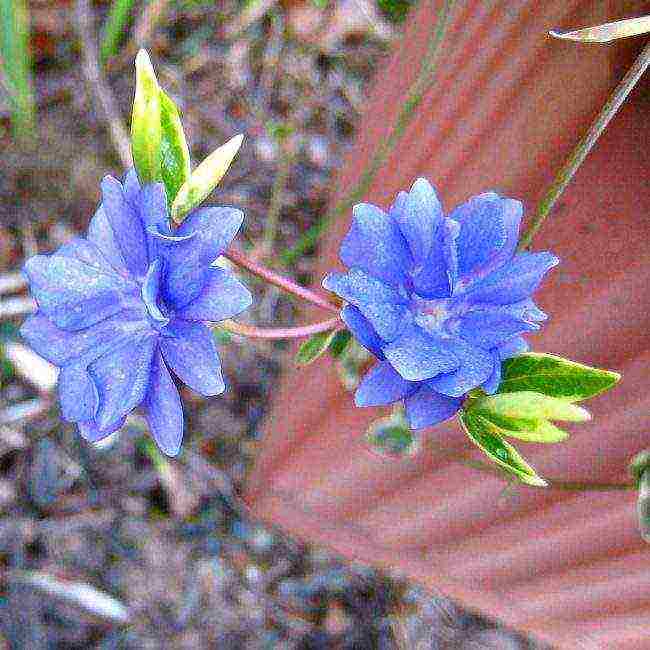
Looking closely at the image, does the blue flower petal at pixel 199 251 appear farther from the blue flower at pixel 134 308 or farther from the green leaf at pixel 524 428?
the green leaf at pixel 524 428

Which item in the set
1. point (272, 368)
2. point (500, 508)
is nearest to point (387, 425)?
point (500, 508)

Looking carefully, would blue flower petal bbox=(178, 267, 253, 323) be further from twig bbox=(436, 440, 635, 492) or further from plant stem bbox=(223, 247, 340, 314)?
twig bbox=(436, 440, 635, 492)

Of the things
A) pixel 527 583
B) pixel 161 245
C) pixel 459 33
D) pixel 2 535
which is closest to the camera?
pixel 161 245

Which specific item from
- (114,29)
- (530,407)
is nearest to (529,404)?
(530,407)

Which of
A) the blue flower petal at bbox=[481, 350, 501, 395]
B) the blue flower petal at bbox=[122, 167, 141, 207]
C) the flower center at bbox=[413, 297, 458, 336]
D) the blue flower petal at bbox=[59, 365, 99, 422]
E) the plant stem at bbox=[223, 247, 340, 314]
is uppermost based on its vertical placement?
the blue flower petal at bbox=[481, 350, 501, 395]

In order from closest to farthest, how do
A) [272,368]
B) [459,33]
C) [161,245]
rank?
[161,245], [459,33], [272,368]

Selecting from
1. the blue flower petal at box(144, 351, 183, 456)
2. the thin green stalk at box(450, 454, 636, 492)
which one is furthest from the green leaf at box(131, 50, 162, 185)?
the thin green stalk at box(450, 454, 636, 492)

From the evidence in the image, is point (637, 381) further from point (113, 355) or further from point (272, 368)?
point (272, 368)
